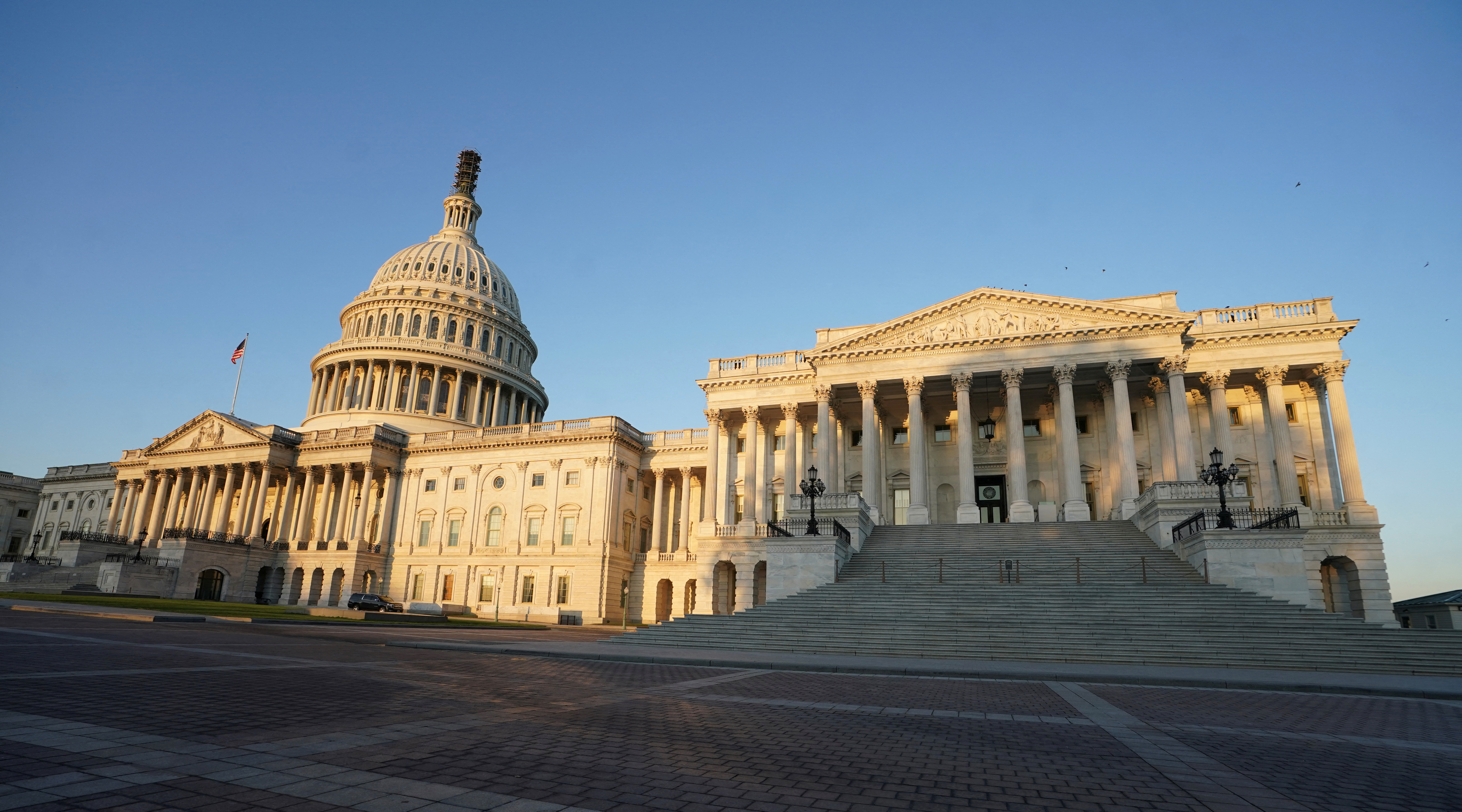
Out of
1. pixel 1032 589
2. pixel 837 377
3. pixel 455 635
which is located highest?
pixel 837 377

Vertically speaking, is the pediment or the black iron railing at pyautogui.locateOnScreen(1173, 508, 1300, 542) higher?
the pediment

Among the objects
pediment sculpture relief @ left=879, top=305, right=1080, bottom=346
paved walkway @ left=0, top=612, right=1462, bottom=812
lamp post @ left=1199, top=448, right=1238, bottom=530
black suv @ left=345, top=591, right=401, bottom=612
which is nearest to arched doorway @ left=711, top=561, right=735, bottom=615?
pediment sculpture relief @ left=879, top=305, right=1080, bottom=346

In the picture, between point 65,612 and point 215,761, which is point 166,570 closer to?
point 65,612

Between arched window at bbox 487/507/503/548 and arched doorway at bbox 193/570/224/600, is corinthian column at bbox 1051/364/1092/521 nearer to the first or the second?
arched window at bbox 487/507/503/548

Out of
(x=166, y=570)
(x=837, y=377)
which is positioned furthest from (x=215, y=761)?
(x=166, y=570)

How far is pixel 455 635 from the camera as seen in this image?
30109mm

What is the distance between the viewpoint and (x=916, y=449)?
44094 mm

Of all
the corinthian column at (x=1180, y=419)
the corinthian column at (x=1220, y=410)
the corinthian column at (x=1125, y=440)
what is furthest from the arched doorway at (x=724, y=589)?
the corinthian column at (x=1220, y=410)

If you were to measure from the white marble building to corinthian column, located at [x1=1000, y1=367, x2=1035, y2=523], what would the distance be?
0.14 m

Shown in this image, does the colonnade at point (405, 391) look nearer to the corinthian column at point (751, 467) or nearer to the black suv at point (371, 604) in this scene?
the black suv at point (371, 604)

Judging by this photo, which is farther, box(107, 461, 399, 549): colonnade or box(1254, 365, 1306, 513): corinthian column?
box(107, 461, 399, 549): colonnade

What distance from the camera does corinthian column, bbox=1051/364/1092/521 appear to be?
39.5 metres

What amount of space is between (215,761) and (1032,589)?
86.6 ft

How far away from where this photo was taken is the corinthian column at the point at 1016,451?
40344mm
